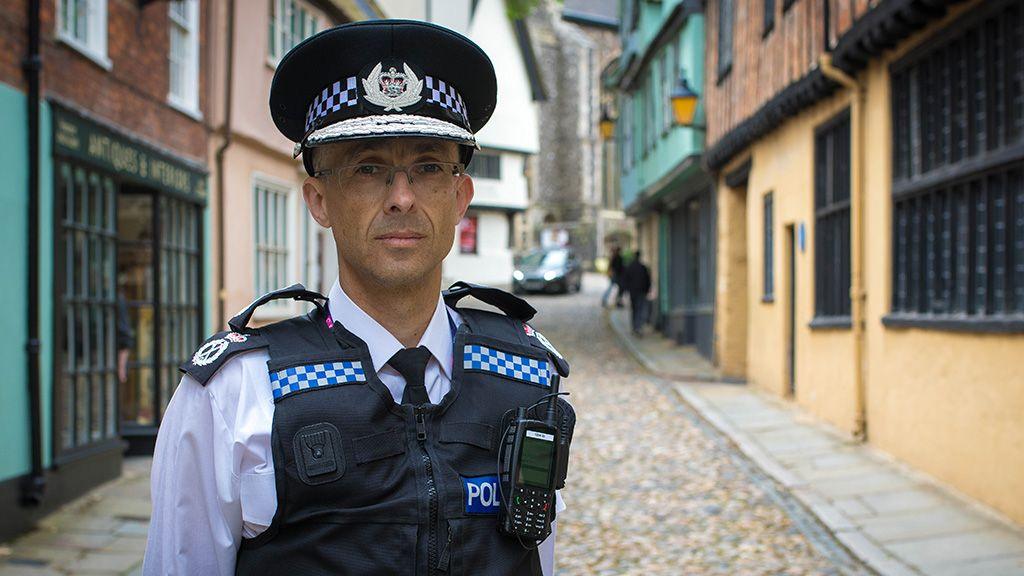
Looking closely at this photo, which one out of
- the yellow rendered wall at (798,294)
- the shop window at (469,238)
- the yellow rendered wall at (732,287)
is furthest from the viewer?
the shop window at (469,238)

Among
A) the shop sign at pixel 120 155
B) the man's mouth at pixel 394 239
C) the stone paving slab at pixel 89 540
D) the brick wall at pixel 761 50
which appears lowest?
the stone paving slab at pixel 89 540

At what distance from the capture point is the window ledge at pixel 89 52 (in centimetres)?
784

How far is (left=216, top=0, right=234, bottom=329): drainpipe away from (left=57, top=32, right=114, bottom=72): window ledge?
264cm

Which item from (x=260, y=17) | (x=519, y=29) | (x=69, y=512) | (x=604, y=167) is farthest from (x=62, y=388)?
(x=604, y=167)

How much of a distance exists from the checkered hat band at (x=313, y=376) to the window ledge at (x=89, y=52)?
21.8 feet

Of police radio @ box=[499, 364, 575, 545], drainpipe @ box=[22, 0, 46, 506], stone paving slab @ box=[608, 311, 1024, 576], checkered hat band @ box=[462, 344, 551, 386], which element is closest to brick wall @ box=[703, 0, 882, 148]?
stone paving slab @ box=[608, 311, 1024, 576]

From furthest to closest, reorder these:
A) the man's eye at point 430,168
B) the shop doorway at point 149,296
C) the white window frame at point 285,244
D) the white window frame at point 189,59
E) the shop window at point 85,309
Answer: the white window frame at point 285,244
the white window frame at point 189,59
the shop doorway at point 149,296
the shop window at point 85,309
the man's eye at point 430,168

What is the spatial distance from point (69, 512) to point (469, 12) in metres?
19.9

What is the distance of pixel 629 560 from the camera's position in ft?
22.0

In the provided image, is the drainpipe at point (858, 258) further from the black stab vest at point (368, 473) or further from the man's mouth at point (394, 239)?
the man's mouth at point (394, 239)

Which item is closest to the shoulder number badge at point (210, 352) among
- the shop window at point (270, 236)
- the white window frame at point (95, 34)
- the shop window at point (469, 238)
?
the white window frame at point (95, 34)

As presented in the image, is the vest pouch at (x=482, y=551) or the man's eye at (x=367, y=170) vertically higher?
the man's eye at (x=367, y=170)

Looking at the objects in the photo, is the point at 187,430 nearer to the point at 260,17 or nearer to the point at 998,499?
the point at 998,499

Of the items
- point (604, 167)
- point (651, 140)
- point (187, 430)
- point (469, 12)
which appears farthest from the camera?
point (604, 167)
